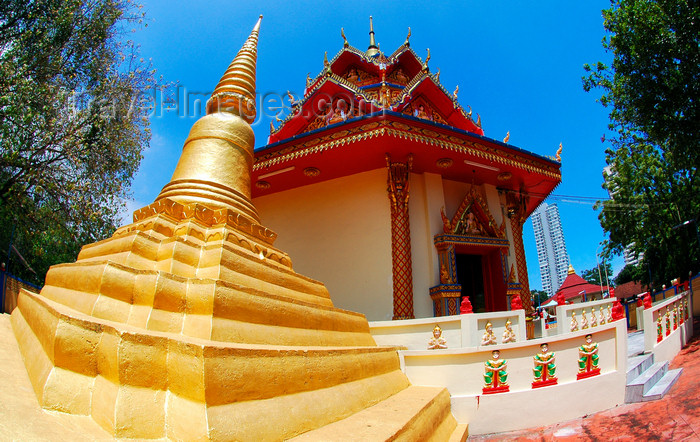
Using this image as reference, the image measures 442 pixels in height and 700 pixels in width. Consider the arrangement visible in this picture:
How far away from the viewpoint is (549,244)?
84812 millimetres

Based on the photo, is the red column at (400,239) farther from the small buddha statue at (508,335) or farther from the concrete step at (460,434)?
the concrete step at (460,434)

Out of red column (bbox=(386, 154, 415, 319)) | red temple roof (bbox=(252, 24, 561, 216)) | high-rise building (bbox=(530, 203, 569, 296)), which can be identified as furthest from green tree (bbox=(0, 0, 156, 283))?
high-rise building (bbox=(530, 203, 569, 296))

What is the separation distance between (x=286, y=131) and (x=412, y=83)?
369cm

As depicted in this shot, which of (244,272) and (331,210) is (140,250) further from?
(331,210)

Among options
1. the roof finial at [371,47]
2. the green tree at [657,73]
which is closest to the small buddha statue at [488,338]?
the green tree at [657,73]

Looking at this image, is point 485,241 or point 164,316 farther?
point 485,241

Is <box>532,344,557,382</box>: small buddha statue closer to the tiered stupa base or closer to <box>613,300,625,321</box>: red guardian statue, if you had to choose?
the tiered stupa base

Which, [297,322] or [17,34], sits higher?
[17,34]

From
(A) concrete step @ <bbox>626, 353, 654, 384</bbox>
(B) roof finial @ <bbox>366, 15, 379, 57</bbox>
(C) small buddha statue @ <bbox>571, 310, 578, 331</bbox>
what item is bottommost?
(A) concrete step @ <bbox>626, 353, 654, 384</bbox>

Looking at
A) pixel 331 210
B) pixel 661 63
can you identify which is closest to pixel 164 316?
pixel 331 210

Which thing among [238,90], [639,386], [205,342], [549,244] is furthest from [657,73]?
[549,244]

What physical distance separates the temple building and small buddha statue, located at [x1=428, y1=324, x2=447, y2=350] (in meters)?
2.19

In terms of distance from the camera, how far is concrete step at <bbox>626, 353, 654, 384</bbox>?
4.76 meters

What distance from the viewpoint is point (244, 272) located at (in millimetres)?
3285
